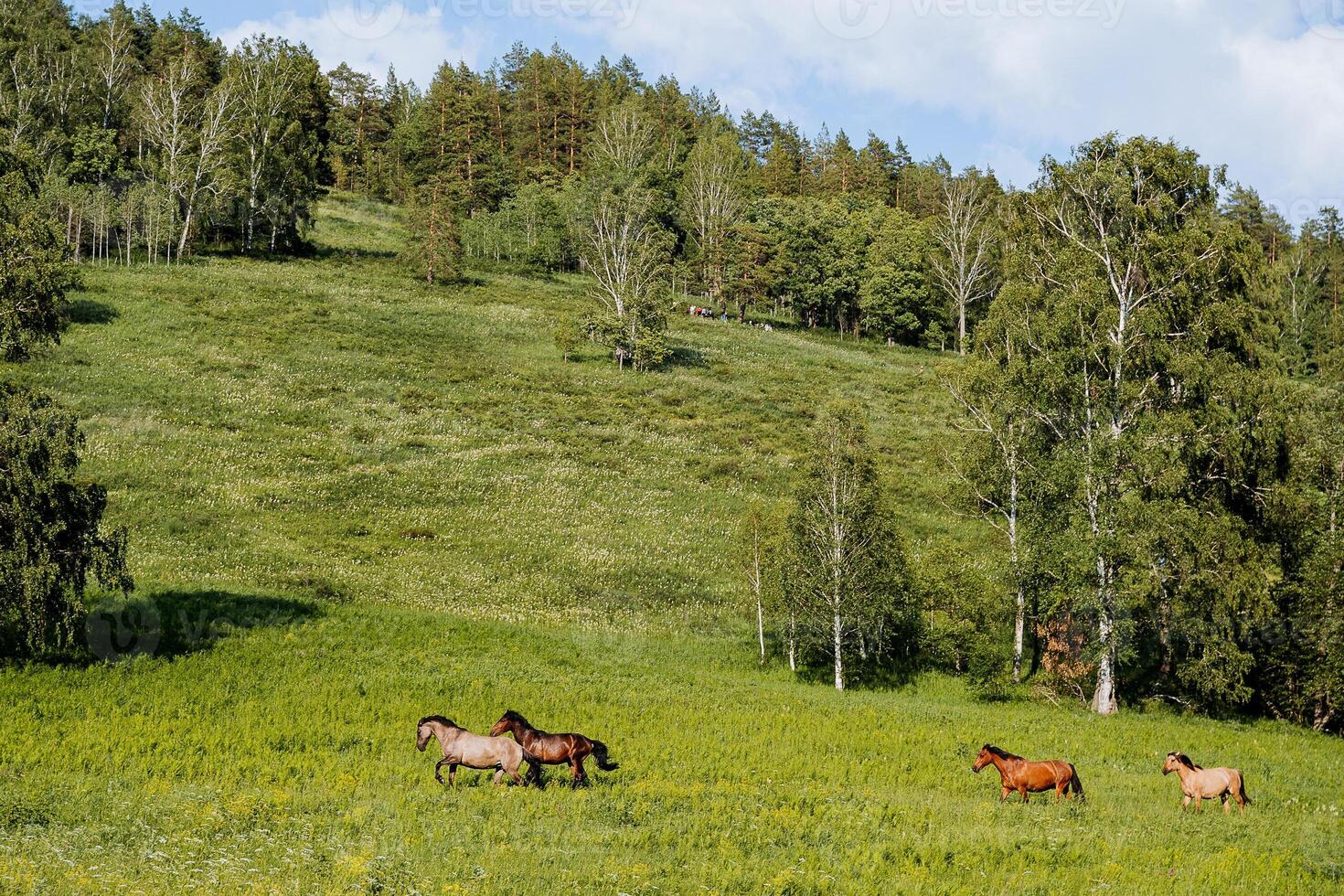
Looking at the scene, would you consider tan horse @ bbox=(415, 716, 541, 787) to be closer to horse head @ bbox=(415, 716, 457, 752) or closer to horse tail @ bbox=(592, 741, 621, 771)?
horse head @ bbox=(415, 716, 457, 752)

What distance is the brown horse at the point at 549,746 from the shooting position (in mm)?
14586

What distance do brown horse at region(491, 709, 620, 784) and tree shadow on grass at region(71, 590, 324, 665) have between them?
12186mm

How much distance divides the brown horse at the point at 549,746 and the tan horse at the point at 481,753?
0.38ft

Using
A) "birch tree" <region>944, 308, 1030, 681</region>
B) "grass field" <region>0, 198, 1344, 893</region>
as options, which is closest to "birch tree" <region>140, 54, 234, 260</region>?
"grass field" <region>0, 198, 1344, 893</region>

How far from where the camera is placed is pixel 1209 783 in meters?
16.5

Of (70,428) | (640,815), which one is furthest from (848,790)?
(70,428)

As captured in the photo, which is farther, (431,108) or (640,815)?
(431,108)

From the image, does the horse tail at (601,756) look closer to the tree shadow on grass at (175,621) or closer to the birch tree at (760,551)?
the tree shadow on grass at (175,621)

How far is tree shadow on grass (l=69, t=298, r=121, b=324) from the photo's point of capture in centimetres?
6175

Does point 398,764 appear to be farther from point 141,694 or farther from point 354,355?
point 354,355

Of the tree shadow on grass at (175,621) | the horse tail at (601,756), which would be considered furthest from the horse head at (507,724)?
the tree shadow on grass at (175,621)

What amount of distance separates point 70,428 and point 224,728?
7.80m

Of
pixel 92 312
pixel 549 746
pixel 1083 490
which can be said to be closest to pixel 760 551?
pixel 1083 490

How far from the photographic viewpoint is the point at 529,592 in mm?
35500
